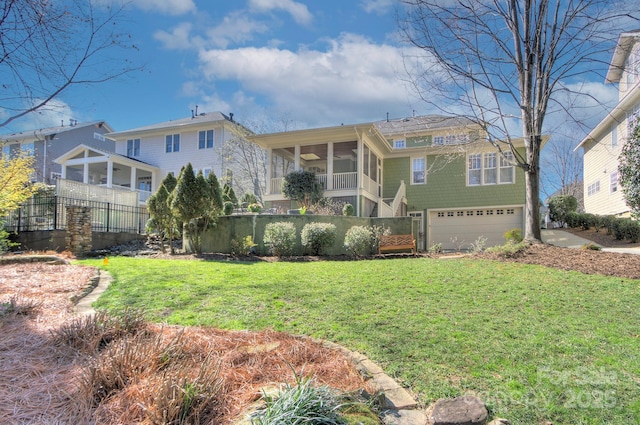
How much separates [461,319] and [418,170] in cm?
1556

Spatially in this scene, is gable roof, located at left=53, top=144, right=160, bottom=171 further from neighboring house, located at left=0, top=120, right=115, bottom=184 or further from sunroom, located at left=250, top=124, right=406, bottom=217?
sunroom, located at left=250, top=124, right=406, bottom=217

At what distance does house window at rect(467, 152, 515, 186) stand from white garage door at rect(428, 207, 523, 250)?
4.31 ft

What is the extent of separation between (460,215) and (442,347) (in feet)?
53.1

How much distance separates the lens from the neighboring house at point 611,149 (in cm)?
1527

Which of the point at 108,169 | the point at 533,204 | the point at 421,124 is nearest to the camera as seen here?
the point at 533,204

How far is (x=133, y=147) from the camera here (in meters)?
25.0

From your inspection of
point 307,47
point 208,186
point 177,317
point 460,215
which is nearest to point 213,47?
point 307,47

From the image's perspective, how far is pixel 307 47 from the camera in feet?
33.6

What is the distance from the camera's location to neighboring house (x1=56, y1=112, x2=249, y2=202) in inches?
878

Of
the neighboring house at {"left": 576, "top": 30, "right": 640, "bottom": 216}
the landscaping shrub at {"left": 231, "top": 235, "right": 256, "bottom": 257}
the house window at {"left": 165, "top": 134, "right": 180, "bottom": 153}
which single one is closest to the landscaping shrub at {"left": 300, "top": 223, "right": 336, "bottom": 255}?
the landscaping shrub at {"left": 231, "top": 235, "right": 256, "bottom": 257}

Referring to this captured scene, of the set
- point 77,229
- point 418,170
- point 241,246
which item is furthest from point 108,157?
point 418,170

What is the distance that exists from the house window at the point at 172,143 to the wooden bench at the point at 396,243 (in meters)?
16.6

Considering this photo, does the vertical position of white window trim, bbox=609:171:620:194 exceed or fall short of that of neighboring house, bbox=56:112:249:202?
it falls short

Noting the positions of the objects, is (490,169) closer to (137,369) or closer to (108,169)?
(137,369)
